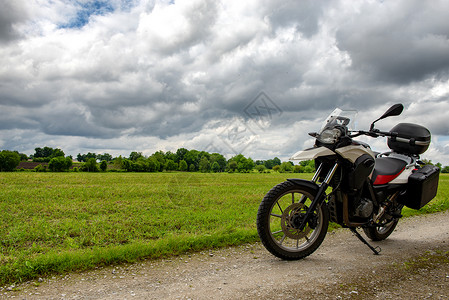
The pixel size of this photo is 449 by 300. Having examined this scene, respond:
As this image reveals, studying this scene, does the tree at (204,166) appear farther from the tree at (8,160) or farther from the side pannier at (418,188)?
the tree at (8,160)

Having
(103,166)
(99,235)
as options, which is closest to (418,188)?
(99,235)

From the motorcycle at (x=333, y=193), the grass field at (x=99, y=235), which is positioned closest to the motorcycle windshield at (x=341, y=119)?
the motorcycle at (x=333, y=193)

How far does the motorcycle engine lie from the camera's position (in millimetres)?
4711

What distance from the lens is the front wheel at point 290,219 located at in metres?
4.19

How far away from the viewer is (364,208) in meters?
4.74

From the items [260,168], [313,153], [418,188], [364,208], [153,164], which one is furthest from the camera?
[260,168]

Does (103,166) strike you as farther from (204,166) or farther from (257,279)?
(257,279)

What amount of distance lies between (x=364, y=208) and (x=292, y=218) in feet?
4.13

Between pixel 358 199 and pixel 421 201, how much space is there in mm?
1597

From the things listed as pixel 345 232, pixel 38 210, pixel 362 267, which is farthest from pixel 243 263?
pixel 38 210

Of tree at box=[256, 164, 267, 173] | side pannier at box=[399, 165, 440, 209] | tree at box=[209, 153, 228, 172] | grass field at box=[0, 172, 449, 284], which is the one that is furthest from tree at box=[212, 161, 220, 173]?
A: tree at box=[256, 164, 267, 173]

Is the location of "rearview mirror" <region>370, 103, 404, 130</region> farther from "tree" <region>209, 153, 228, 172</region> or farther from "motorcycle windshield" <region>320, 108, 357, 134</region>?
"tree" <region>209, 153, 228, 172</region>

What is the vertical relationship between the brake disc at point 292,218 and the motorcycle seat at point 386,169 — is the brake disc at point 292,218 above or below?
below

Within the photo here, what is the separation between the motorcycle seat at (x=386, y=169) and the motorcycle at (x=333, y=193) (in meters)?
0.02
